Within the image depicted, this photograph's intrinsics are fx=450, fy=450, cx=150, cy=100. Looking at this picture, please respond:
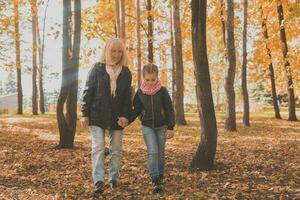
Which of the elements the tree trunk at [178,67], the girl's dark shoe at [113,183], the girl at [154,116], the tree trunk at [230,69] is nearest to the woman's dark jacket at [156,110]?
the girl at [154,116]

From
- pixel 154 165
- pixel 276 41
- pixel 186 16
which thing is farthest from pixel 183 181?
pixel 276 41

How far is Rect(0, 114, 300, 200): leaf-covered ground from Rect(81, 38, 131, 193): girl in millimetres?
614

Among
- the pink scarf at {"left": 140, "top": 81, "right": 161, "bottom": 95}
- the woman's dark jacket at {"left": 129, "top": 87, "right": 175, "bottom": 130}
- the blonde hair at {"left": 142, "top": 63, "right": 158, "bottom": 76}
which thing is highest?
the blonde hair at {"left": 142, "top": 63, "right": 158, "bottom": 76}

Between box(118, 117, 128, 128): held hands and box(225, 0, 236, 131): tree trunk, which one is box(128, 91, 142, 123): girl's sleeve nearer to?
box(118, 117, 128, 128): held hands

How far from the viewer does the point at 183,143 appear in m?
13.2

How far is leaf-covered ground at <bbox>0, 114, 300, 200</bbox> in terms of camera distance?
6852 millimetres

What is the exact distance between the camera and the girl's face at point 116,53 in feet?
22.3

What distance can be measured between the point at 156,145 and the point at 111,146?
0.71 metres

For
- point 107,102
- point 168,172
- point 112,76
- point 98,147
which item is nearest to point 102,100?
point 107,102

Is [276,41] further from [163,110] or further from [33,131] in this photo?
[163,110]

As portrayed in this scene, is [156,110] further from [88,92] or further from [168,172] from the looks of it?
[168,172]

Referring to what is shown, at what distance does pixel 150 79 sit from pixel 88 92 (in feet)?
3.15

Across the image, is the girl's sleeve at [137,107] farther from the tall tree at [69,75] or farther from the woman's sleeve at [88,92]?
the tall tree at [69,75]

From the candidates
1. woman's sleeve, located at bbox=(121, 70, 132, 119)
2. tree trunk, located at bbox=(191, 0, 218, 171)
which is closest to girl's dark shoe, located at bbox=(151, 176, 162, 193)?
woman's sleeve, located at bbox=(121, 70, 132, 119)
